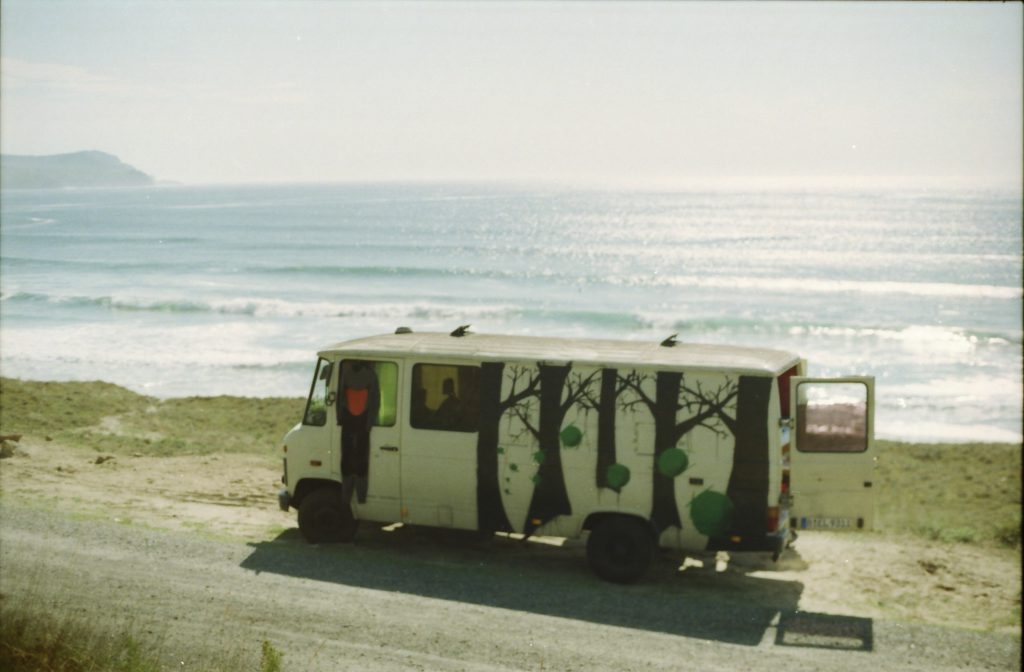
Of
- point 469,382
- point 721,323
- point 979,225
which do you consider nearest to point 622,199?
point 979,225

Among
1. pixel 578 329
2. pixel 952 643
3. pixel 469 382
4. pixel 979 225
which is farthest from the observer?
pixel 979 225

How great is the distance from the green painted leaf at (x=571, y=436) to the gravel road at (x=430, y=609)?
166cm

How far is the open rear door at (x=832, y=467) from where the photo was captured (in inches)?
453

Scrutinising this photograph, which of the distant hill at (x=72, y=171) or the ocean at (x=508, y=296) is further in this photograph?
the distant hill at (x=72, y=171)

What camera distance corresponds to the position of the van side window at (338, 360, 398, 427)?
12547mm

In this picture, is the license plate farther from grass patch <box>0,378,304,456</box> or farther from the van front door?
grass patch <box>0,378,304,456</box>

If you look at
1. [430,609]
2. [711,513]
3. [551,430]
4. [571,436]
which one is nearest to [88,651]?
[430,609]

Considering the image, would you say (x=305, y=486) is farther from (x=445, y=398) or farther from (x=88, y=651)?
→ (x=88, y=651)

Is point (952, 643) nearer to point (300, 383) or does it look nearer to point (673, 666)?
point (673, 666)

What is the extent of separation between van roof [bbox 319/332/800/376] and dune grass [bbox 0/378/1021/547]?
17.0 feet

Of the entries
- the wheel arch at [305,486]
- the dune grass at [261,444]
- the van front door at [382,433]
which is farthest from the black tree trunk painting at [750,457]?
the wheel arch at [305,486]

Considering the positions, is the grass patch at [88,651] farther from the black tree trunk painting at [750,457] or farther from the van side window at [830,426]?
the van side window at [830,426]

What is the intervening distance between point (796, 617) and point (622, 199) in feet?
589

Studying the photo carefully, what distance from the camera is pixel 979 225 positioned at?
11500cm
